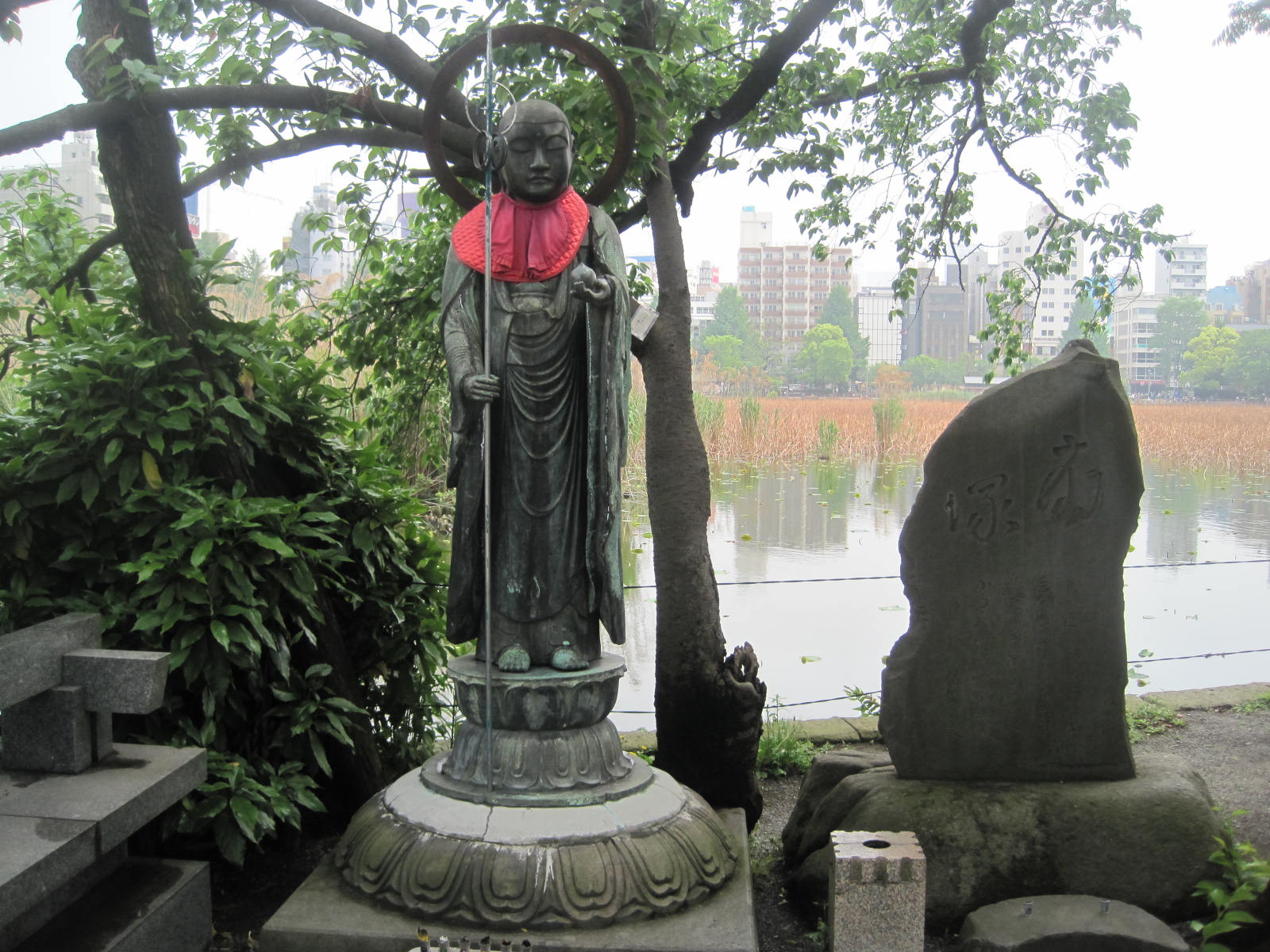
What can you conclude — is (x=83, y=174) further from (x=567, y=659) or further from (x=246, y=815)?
(x=567, y=659)

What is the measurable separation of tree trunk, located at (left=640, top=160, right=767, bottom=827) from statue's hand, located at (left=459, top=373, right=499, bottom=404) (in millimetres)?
1716

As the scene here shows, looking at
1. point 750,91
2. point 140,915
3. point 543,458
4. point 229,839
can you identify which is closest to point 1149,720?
point 750,91

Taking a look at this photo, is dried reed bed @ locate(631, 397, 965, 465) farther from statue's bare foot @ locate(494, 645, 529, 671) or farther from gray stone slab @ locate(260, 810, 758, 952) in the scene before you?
gray stone slab @ locate(260, 810, 758, 952)

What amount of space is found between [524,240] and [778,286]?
1672 centimetres

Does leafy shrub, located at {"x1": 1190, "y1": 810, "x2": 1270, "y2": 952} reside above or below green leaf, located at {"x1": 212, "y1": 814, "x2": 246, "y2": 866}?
below

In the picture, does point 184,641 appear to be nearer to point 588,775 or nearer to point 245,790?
point 245,790

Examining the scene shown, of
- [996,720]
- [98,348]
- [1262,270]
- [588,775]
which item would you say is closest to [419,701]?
[588,775]

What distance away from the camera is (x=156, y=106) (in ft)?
13.6

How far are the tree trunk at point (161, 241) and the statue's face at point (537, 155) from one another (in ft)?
4.84

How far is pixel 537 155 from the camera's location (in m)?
3.47

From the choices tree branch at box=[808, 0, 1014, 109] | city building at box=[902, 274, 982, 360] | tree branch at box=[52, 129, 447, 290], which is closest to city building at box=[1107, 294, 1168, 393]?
city building at box=[902, 274, 982, 360]

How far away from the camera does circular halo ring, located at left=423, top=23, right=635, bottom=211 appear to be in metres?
3.47

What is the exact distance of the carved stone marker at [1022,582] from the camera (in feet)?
13.3

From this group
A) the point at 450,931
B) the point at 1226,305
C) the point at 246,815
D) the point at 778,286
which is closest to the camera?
the point at 450,931
